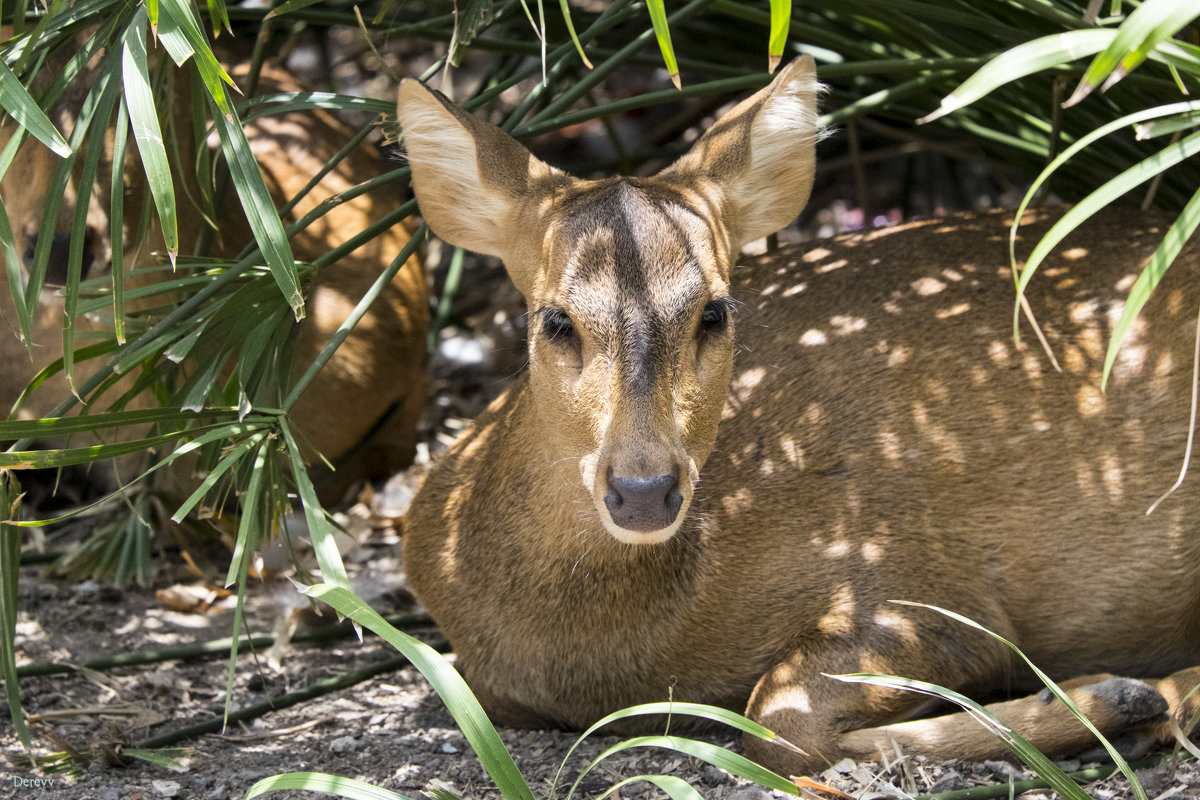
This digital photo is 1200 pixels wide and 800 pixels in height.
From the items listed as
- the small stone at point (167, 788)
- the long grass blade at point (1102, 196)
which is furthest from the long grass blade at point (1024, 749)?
the small stone at point (167, 788)

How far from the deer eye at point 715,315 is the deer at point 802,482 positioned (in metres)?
0.01

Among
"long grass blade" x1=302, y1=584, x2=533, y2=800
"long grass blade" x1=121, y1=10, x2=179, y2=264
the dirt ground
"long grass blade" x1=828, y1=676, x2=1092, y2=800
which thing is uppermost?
"long grass blade" x1=121, y1=10, x2=179, y2=264

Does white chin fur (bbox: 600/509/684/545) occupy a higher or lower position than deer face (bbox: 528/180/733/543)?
lower

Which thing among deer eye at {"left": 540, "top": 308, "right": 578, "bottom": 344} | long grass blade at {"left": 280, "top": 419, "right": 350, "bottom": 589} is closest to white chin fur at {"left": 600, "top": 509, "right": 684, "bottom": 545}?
deer eye at {"left": 540, "top": 308, "right": 578, "bottom": 344}

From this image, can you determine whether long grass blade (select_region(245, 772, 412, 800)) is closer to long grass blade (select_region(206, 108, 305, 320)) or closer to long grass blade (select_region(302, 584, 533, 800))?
long grass blade (select_region(302, 584, 533, 800))

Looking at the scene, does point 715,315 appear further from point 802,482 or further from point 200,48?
point 200,48

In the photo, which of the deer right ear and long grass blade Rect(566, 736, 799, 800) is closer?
long grass blade Rect(566, 736, 799, 800)

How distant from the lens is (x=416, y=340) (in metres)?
4.82

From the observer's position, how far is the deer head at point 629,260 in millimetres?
2416

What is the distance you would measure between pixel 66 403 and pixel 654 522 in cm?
132

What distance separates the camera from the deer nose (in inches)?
91.8

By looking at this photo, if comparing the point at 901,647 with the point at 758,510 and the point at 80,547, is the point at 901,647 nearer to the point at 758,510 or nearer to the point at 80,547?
the point at 758,510

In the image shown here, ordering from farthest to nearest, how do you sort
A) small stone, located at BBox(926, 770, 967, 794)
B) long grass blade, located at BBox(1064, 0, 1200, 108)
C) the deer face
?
small stone, located at BBox(926, 770, 967, 794)
the deer face
long grass blade, located at BBox(1064, 0, 1200, 108)

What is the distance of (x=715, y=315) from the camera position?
2.64 meters
